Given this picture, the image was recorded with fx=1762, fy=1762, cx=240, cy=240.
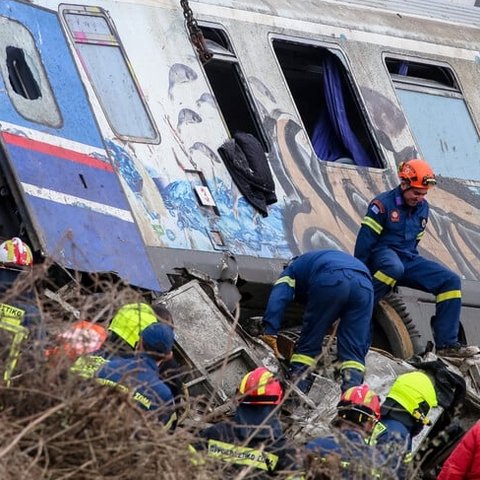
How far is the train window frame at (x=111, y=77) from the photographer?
13711 mm

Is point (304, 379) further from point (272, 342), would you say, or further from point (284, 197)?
point (284, 197)

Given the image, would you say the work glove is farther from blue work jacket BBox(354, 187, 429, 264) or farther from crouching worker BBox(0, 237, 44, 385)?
crouching worker BBox(0, 237, 44, 385)

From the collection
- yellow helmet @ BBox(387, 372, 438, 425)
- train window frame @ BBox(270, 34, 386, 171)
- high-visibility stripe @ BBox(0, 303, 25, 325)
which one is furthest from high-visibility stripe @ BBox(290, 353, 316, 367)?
high-visibility stripe @ BBox(0, 303, 25, 325)

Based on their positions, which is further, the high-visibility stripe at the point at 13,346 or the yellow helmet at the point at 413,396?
the yellow helmet at the point at 413,396

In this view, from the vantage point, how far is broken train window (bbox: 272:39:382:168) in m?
15.8

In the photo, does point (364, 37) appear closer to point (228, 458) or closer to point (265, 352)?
point (265, 352)

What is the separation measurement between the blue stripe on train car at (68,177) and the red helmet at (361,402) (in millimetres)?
2820

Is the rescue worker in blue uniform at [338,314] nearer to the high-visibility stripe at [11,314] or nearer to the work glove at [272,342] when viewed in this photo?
the work glove at [272,342]

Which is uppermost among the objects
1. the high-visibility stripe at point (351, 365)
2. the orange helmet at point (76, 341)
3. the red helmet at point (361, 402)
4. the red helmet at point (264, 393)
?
the orange helmet at point (76, 341)

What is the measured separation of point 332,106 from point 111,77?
9.37 feet

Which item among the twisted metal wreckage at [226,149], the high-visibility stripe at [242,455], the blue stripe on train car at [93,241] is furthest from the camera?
the twisted metal wreckage at [226,149]

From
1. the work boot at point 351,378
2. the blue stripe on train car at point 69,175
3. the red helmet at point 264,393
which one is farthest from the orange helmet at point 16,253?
the red helmet at point 264,393

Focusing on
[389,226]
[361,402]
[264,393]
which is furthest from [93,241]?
[264,393]

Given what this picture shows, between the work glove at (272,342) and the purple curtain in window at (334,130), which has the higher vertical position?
the purple curtain in window at (334,130)
